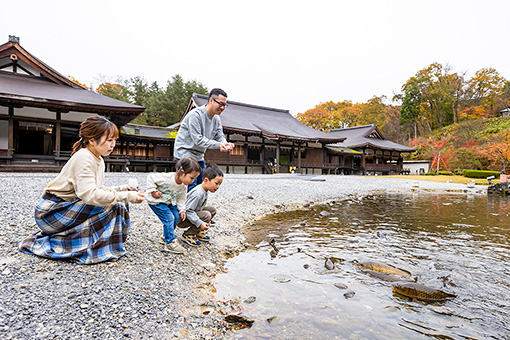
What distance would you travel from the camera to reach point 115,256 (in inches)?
88.7

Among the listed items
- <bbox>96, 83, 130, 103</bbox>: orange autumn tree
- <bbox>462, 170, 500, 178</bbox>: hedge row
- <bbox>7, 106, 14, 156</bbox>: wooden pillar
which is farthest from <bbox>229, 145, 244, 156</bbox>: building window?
<bbox>462, 170, 500, 178</bbox>: hedge row

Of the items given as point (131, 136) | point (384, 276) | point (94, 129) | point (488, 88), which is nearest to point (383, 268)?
point (384, 276)

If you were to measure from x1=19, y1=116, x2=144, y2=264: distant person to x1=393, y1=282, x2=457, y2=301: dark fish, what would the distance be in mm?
2562

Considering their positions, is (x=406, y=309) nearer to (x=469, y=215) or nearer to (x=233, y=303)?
(x=233, y=303)

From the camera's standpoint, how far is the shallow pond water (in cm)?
187

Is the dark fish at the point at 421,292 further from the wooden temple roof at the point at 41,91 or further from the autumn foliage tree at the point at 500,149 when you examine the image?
the autumn foliage tree at the point at 500,149

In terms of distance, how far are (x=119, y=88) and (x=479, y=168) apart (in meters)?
40.3

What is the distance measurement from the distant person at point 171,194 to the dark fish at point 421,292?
225 cm

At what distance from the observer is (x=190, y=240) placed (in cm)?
319

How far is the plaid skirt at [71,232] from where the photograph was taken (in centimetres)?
205

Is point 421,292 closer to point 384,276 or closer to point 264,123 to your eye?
point 384,276

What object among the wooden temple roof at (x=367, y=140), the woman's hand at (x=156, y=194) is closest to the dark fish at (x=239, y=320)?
the woman's hand at (x=156, y=194)

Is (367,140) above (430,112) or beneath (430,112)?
beneath

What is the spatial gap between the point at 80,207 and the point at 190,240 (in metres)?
1.39
